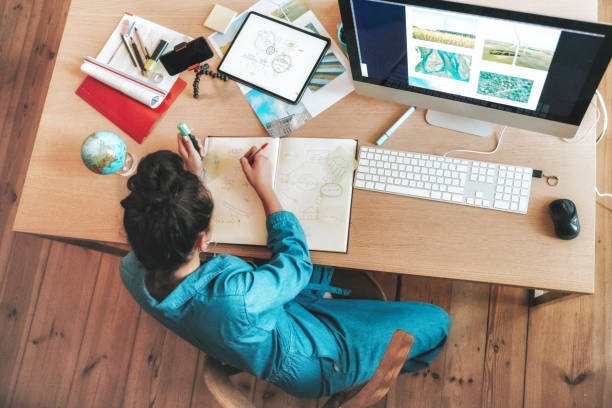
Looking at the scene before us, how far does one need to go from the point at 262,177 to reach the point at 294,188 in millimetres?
80

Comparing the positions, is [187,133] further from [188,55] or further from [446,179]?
[446,179]

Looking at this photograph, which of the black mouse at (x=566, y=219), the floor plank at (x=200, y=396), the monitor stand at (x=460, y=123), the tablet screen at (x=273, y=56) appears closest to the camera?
the black mouse at (x=566, y=219)

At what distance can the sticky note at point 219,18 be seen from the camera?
4.29 ft

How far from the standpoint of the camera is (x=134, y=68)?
134cm

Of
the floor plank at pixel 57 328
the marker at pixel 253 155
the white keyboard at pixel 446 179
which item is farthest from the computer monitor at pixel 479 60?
the floor plank at pixel 57 328

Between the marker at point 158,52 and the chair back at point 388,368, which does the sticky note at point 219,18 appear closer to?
the marker at point 158,52

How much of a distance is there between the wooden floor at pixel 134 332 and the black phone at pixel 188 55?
0.95m

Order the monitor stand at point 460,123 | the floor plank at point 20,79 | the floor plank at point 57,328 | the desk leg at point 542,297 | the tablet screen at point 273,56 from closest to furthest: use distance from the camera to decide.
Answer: the monitor stand at point 460,123 < the tablet screen at point 273,56 < the desk leg at point 542,297 < the floor plank at point 57,328 < the floor plank at point 20,79

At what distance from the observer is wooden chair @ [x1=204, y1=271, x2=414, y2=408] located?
2.74ft

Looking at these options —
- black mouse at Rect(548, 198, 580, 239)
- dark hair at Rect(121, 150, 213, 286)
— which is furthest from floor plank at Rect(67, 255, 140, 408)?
black mouse at Rect(548, 198, 580, 239)

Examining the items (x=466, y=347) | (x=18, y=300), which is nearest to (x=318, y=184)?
(x=466, y=347)

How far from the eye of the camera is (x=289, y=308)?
126 cm

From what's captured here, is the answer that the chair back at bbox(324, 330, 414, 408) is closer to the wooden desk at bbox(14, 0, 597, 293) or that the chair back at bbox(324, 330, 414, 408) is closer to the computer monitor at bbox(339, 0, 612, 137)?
the wooden desk at bbox(14, 0, 597, 293)

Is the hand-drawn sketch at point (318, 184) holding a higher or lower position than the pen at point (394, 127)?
lower
